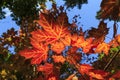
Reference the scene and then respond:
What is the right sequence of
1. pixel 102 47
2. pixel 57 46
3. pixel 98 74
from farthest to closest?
pixel 102 47
pixel 57 46
pixel 98 74

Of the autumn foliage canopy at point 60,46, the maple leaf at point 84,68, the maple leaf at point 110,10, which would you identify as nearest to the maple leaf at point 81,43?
the autumn foliage canopy at point 60,46

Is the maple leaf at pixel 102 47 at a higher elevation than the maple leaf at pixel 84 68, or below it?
higher

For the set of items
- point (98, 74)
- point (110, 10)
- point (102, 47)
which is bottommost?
point (98, 74)

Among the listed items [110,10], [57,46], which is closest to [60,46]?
[57,46]

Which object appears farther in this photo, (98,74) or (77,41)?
(77,41)

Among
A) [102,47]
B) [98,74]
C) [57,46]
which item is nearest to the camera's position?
[98,74]

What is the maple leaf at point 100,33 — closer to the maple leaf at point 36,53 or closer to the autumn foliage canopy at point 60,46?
the autumn foliage canopy at point 60,46

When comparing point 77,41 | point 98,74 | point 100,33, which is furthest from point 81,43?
point 98,74

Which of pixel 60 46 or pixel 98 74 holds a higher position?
pixel 60 46

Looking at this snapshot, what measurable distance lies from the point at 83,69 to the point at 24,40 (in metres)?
5.52

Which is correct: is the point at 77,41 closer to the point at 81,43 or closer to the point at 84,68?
the point at 81,43

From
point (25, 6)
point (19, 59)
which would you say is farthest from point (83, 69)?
point (25, 6)

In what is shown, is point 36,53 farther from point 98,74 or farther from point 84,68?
point 98,74

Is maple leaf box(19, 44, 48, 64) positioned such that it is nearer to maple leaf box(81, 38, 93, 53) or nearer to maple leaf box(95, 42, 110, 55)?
maple leaf box(81, 38, 93, 53)
